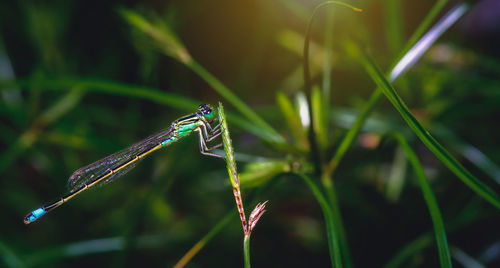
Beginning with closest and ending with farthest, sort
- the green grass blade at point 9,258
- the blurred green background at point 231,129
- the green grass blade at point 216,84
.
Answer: the green grass blade at point 216,84 → the blurred green background at point 231,129 → the green grass blade at point 9,258

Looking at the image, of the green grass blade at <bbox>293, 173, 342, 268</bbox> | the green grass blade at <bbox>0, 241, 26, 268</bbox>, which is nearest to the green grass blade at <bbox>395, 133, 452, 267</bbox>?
the green grass blade at <bbox>293, 173, 342, 268</bbox>

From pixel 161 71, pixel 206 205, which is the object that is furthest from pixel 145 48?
pixel 206 205

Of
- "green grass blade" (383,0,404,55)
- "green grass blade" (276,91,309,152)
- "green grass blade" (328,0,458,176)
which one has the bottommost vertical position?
"green grass blade" (328,0,458,176)

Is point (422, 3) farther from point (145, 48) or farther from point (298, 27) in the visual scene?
point (145, 48)

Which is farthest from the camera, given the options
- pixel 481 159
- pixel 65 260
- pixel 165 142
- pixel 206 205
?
pixel 206 205

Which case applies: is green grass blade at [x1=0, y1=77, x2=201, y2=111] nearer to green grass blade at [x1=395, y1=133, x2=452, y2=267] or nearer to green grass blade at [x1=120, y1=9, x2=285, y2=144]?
green grass blade at [x1=120, y1=9, x2=285, y2=144]

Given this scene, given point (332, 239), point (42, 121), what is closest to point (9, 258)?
point (42, 121)

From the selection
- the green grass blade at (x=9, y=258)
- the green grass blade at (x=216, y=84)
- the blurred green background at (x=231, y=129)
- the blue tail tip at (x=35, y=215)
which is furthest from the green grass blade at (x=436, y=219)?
the green grass blade at (x=9, y=258)

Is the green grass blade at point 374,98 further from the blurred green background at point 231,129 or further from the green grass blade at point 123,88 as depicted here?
the green grass blade at point 123,88
